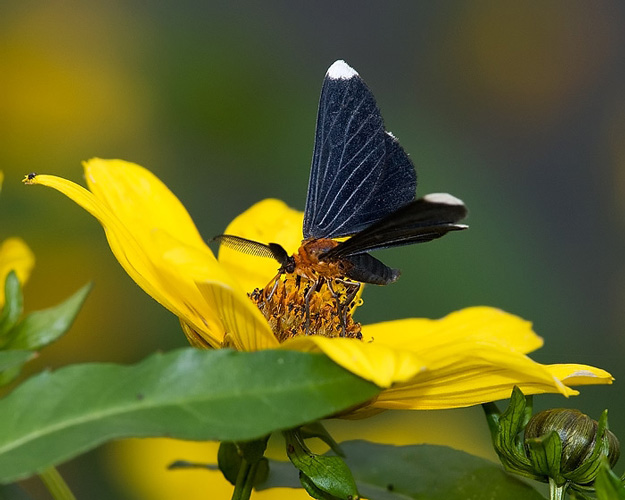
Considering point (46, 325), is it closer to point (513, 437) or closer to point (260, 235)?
point (513, 437)

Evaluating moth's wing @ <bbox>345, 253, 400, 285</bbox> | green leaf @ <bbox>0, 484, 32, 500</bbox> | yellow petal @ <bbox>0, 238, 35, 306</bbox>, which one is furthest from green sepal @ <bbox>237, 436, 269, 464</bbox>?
yellow petal @ <bbox>0, 238, 35, 306</bbox>

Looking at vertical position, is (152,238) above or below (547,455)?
above

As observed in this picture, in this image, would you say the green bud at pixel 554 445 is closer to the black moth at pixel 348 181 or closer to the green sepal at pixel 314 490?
the green sepal at pixel 314 490

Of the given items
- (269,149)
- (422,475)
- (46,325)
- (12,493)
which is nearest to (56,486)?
(12,493)

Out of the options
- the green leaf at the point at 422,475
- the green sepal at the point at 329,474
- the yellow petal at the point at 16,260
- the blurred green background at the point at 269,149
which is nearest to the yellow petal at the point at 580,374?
the green leaf at the point at 422,475

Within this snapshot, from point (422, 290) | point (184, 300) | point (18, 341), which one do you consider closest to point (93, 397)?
point (18, 341)

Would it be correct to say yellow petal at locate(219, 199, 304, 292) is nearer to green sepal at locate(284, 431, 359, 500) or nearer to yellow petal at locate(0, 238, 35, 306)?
yellow petal at locate(0, 238, 35, 306)

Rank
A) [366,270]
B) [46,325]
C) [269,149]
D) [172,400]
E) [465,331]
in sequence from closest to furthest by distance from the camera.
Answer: [172,400] < [46,325] < [366,270] < [465,331] < [269,149]
